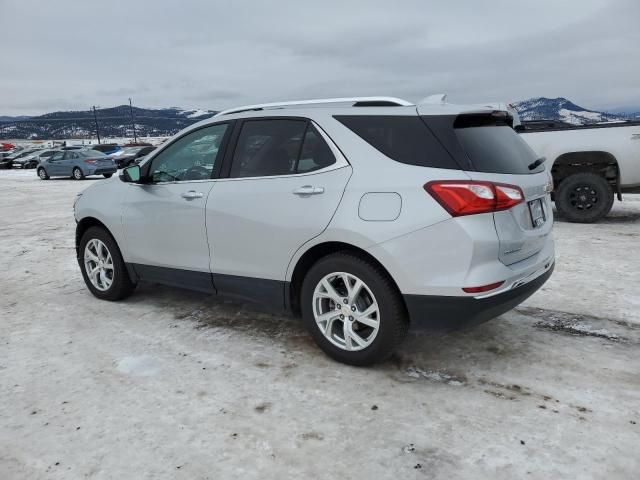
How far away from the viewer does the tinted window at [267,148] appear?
3518mm

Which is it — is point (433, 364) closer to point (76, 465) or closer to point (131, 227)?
point (76, 465)

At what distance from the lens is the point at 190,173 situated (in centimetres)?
413

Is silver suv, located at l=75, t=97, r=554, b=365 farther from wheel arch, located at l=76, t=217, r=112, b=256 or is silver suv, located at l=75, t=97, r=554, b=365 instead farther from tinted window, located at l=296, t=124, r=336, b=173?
wheel arch, located at l=76, t=217, r=112, b=256

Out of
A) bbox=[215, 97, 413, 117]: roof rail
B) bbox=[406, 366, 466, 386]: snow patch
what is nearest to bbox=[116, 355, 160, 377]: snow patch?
bbox=[406, 366, 466, 386]: snow patch

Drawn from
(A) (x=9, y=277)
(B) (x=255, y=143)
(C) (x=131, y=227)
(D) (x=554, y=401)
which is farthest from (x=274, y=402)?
(A) (x=9, y=277)

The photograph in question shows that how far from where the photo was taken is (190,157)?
13.8ft

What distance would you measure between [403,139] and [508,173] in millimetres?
676

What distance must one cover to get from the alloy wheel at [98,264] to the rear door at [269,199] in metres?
1.57

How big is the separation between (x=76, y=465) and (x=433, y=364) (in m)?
2.18

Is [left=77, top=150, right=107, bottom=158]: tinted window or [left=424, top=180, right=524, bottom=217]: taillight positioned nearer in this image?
[left=424, top=180, right=524, bottom=217]: taillight

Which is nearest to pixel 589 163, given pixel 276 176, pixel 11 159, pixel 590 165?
pixel 590 165

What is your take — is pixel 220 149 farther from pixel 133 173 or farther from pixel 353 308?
pixel 353 308

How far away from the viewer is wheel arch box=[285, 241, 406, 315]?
3.13 m

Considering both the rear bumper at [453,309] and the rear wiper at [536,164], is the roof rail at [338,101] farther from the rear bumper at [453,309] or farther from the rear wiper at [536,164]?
the rear bumper at [453,309]
